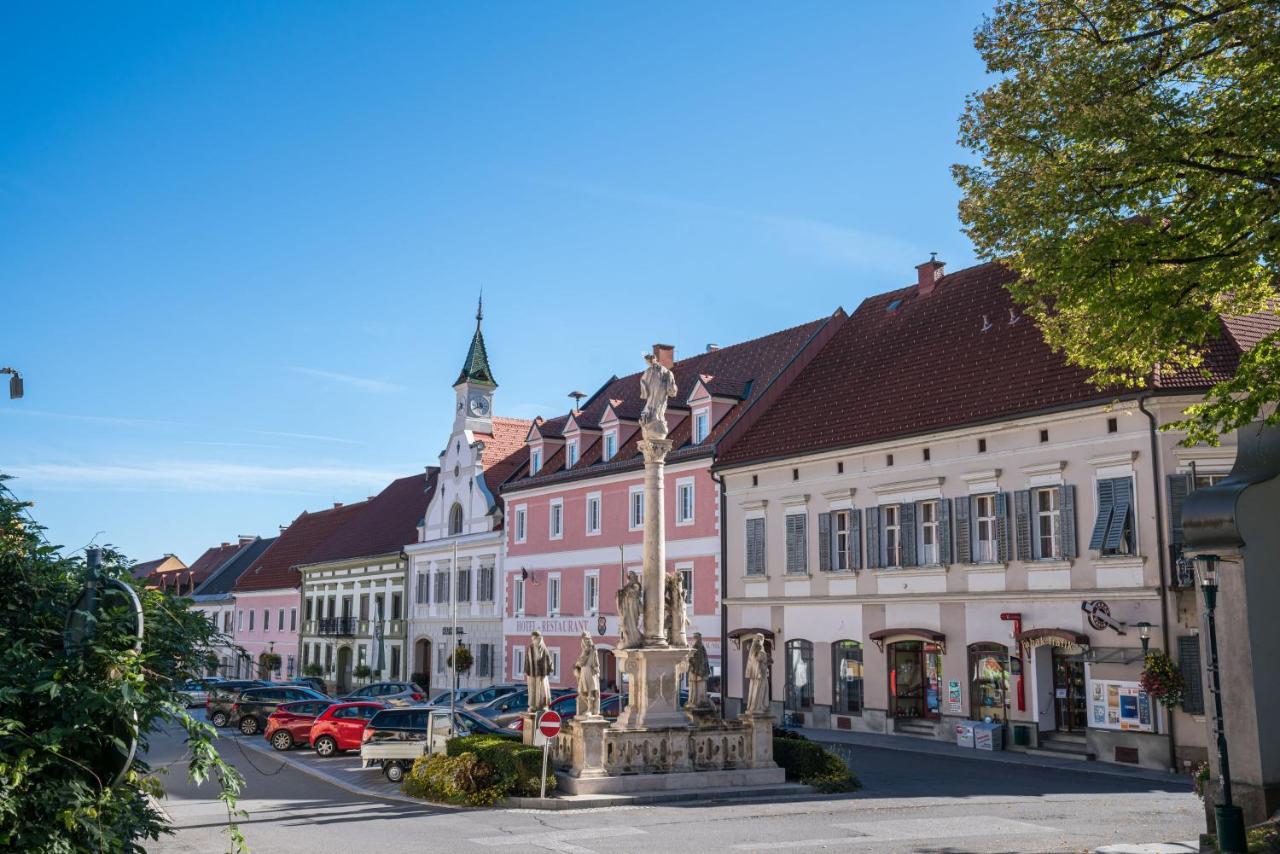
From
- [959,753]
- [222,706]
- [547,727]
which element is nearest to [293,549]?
[222,706]

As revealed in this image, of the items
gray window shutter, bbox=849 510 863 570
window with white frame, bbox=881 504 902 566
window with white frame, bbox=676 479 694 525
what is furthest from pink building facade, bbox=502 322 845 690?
window with white frame, bbox=881 504 902 566

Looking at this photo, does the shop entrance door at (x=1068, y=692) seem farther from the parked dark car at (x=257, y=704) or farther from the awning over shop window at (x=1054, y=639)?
the parked dark car at (x=257, y=704)

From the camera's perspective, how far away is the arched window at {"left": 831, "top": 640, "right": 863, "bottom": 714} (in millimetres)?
32469

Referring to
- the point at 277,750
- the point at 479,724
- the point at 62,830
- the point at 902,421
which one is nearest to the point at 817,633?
the point at 902,421

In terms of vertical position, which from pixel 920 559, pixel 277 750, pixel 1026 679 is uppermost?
pixel 920 559

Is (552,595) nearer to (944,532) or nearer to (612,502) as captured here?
(612,502)

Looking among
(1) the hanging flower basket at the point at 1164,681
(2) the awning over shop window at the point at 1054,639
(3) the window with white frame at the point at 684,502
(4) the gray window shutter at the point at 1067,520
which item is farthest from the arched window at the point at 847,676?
(1) the hanging flower basket at the point at 1164,681

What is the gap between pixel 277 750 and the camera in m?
30.4

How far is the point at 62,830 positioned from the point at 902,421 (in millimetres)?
27718

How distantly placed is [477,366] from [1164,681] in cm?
3703

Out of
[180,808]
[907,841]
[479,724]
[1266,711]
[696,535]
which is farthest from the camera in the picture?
[696,535]

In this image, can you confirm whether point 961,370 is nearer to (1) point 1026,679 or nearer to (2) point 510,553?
(1) point 1026,679

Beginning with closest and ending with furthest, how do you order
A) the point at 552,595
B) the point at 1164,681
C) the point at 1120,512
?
the point at 1164,681, the point at 1120,512, the point at 552,595

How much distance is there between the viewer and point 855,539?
32.8m
